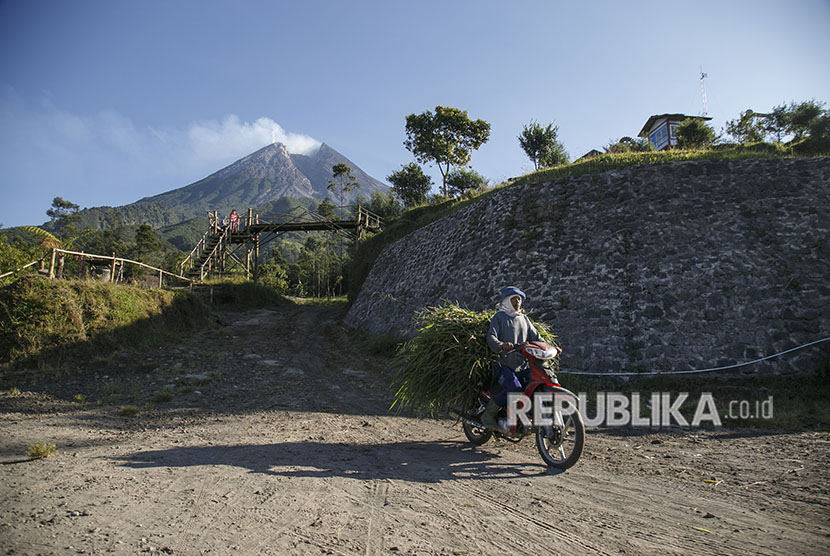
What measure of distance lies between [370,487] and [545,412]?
2046 mm

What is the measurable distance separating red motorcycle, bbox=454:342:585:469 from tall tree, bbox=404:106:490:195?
32.8m

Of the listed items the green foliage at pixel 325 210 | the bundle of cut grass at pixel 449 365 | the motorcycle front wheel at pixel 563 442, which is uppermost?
the green foliage at pixel 325 210

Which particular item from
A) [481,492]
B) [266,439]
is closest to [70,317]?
[266,439]

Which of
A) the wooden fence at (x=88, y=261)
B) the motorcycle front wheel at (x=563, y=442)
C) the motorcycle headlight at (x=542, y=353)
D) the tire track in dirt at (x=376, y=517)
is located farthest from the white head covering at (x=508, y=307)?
the wooden fence at (x=88, y=261)

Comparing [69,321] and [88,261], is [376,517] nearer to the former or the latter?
[69,321]

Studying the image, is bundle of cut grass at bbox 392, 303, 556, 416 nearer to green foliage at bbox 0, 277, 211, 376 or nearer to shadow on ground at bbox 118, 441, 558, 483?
shadow on ground at bbox 118, 441, 558, 483

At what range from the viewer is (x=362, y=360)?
520 inches

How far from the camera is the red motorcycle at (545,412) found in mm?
4426

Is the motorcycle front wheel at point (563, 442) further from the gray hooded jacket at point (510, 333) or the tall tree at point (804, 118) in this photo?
the tall tree at point (804, 118)

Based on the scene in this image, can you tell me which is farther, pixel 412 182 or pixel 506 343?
pixel 412 182

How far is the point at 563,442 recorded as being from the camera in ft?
15.3

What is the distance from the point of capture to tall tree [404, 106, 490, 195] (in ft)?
116

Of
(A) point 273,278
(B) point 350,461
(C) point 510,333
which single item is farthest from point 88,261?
(A) point 273,278

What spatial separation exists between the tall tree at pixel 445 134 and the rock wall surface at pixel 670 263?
22.5 m
